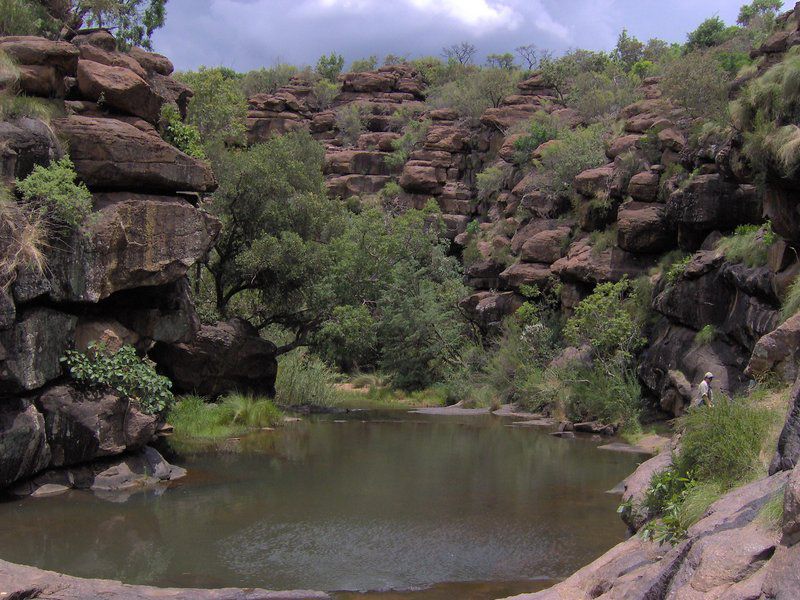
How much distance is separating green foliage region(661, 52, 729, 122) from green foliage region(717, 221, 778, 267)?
508 cm

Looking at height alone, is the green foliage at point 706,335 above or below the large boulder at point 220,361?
above

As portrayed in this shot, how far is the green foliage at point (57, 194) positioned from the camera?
43.0 ft

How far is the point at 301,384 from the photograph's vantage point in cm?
2636

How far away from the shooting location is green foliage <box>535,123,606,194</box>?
108 feet

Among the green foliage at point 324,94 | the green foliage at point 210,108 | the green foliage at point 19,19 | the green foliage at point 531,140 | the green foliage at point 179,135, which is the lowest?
the green foliage at point 179,135

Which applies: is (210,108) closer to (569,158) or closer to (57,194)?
(569,158)

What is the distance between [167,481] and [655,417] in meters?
14.0

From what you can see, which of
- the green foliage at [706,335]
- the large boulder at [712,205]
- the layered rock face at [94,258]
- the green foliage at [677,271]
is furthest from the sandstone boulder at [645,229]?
the layered rock face at [94,258]

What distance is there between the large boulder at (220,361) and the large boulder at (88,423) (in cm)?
644

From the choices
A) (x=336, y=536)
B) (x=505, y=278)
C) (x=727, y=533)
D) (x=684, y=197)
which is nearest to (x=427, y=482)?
(x=336, y=536)

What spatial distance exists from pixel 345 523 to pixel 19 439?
5.56m

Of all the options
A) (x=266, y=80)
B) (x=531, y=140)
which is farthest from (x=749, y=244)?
(x=266, y=80)

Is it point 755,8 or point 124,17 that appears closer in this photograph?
point 124,17

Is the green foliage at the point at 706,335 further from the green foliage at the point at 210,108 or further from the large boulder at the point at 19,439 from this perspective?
the green foliage at the point at 210,108
